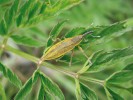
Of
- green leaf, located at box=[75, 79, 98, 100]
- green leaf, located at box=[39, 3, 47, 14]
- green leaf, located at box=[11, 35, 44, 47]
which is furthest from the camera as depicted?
green leaf, located at box=[11, 35, 44, 47]

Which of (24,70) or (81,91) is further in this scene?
(24,70)

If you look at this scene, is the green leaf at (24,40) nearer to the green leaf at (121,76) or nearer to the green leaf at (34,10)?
the green leaf at (34,10)

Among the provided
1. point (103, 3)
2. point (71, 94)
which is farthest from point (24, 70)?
point (103, 3)

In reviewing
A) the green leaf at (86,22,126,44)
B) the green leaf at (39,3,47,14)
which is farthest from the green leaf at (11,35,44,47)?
the green leaf at (86,22,126,44)

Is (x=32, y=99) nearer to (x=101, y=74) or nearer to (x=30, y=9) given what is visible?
(x=101, y=74)

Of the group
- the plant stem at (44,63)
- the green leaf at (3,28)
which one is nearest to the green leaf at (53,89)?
the plant stem at (44,63)

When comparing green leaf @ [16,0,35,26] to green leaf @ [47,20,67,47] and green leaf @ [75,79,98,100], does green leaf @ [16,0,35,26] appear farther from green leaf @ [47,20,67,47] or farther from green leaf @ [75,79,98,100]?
green leaf @ [75,79,98,100]
